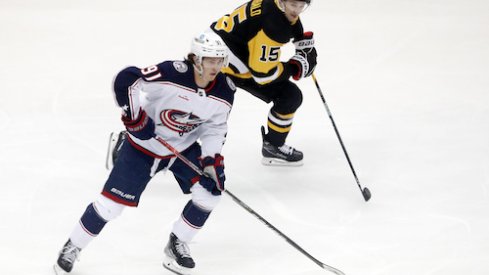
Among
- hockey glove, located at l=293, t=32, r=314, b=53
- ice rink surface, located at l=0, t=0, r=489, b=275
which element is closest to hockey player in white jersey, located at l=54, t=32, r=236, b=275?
ice rink surface, located at l=0, t=0, r=489, b=275

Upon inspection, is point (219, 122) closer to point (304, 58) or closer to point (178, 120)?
point (178, 120)

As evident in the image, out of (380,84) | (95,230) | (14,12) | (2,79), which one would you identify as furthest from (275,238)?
(14,12)

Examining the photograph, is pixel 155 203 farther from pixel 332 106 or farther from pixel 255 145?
pixel 332 106

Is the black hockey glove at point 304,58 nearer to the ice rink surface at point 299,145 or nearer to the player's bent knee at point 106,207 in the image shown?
the ice rink surface at point 299,145

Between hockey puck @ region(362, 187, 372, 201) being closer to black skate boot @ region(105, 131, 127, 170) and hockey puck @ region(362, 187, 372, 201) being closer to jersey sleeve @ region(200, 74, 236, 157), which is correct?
jersey sleeve @ region(200, 74, 236, 157)

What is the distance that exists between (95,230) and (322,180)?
4.83 feet

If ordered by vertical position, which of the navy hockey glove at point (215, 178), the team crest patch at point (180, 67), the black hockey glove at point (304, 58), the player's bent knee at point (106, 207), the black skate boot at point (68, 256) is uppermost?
the team crest patch at point (180, 67)

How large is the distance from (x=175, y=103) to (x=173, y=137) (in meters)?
0.17

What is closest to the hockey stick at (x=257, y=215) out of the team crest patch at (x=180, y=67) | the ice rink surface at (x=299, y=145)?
the ice rink surface at (x=299, y=145)

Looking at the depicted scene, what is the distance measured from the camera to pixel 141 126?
3107 mm

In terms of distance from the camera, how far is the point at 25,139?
4531mm

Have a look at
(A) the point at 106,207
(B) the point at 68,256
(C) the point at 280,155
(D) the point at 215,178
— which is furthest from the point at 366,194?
(B) the point at 68,256

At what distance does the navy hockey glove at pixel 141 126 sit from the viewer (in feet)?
10.2

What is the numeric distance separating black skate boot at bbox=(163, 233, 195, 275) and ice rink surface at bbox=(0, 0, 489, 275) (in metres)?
0.06
